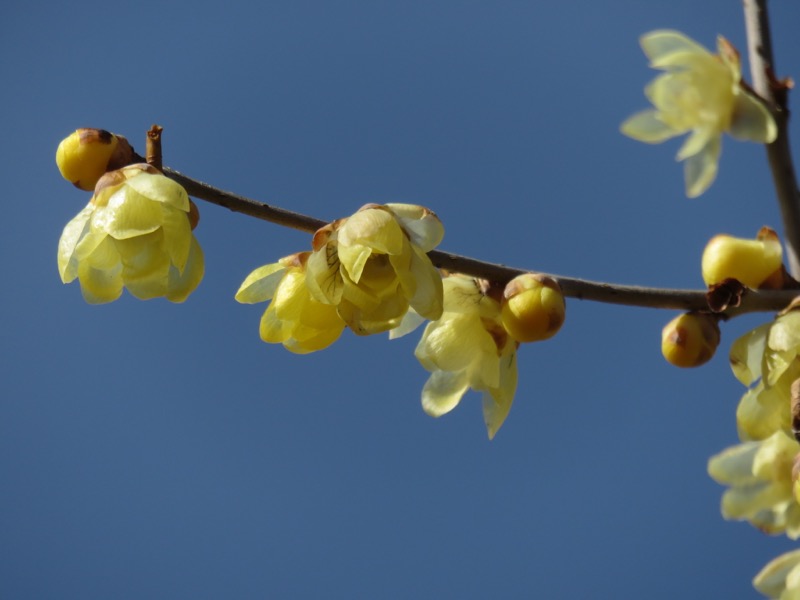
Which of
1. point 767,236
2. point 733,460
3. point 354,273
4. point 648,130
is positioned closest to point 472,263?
point 354,273

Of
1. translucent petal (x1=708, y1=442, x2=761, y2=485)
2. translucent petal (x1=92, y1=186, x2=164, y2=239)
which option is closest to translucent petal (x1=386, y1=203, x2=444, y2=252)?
translucent petal (x1=92, y1=186, x2=164, y2=239)

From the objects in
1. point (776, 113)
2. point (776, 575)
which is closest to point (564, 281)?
point (776, 113)

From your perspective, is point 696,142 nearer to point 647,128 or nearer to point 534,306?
point 647,128

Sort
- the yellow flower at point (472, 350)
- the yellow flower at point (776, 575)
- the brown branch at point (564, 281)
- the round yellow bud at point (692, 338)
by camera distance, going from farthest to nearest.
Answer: the yellow flower at point (776, 575), the yellow flower at point (472, 350), the round yellow bud at point (692, 338), the brown branch at point (564, 281)

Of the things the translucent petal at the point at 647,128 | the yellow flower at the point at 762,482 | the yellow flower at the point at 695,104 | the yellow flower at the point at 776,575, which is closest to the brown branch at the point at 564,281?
the yellow flower at the point at 695,104

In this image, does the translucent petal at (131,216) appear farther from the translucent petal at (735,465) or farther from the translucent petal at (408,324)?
the translucent petal at (735,465)

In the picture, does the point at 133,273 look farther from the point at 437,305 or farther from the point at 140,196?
the point at 437,305

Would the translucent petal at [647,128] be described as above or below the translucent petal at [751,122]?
above

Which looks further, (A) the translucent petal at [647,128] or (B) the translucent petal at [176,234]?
(A) the translucent petal at [647,128]
